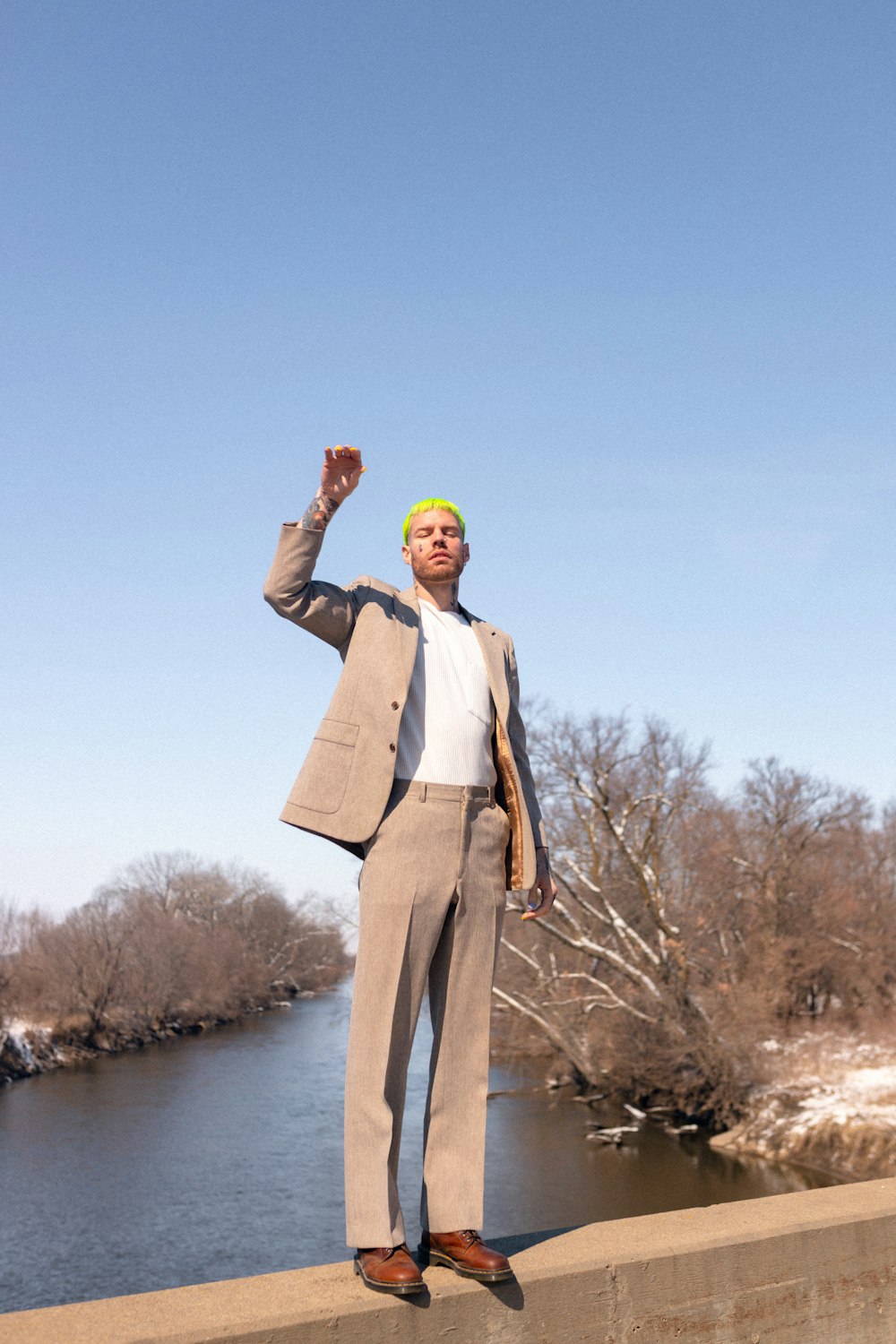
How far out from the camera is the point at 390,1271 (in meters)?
2.55

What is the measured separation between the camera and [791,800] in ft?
94.4

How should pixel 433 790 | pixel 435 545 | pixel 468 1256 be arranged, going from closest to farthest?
pixel 468 1256 → pixel 433 790 → pixel 435 545

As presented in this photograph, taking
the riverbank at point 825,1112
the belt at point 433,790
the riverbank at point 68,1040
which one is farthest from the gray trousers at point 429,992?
the riverbank at point 68,1040

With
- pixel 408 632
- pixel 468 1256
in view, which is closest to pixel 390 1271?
pixel 468 1256

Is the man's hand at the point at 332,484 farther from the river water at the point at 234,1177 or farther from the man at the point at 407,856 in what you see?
the river water at the point at 234,1177

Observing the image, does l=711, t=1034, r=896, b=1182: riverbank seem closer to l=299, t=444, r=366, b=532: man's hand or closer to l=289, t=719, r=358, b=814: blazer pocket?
l=289, t=719, r=358, b=814: blazer pocket

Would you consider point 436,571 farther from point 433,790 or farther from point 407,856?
point 407,856

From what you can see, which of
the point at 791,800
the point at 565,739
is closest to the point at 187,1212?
the point at 565,739

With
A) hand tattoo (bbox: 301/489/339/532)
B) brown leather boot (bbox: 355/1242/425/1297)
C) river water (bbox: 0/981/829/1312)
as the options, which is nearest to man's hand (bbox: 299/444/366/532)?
hand tattoo (bbox: 301/489/339/532)

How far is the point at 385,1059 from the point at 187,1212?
1601 centimetres

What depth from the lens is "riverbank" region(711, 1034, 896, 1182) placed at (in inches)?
721

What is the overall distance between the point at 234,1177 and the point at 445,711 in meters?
17.4

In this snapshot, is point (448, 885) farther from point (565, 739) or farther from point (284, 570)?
point (565, 739)

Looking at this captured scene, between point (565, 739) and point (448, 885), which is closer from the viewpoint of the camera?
point (448, 885)
